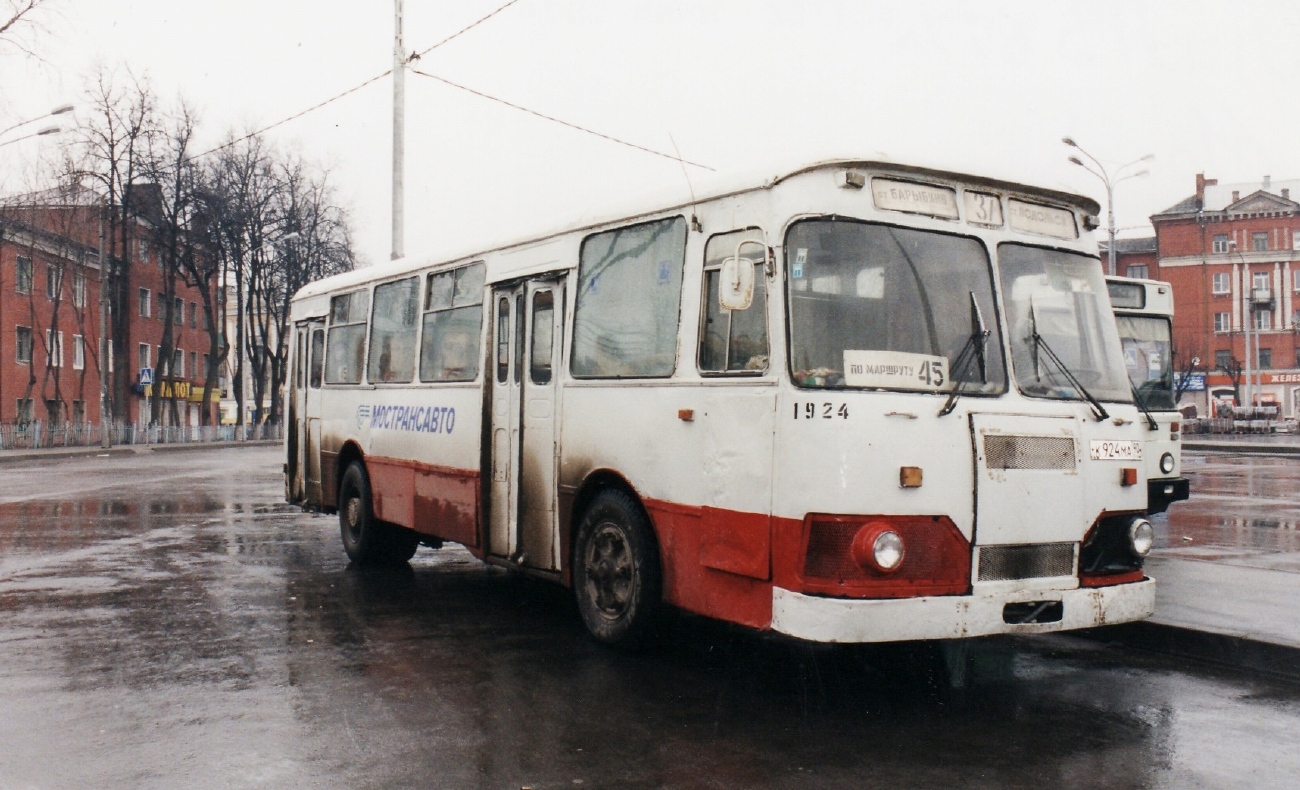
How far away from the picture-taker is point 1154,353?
46.3ft

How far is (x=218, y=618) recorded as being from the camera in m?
8.62

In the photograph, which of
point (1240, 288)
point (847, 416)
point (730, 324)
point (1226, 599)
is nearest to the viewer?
point (847, 416)

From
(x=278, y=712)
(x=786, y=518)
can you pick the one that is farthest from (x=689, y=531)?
(x=278, y=712)

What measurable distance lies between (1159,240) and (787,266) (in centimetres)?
8576

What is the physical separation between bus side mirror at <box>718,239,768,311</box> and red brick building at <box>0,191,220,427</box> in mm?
42413

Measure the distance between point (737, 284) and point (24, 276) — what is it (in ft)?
180

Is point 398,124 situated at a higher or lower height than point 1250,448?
higher

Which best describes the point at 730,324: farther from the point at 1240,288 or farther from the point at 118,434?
the point at 1240,288

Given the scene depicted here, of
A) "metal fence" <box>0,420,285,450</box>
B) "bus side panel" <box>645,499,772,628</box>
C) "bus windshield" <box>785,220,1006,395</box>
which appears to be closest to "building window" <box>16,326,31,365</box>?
"metal fence" <box>0,420,285,450</box>

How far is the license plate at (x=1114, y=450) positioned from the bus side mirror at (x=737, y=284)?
206 cm

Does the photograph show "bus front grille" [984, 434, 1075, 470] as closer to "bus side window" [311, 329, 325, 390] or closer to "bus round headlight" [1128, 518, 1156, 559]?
"bus round headlight" [1128, 518, 1156, 559]

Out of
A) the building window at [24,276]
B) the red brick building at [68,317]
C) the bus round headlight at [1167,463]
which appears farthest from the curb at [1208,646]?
the building window at [24,276]

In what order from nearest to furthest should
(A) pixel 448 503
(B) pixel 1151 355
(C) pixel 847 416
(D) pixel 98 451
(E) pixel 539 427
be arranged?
(C) pixel 847 416, (E) pixel 539 427, (A) pixel 448 503, (B) pixel 1151 355, (D) pixel 98 451

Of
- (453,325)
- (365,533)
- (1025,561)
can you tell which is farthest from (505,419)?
(1025,561)
